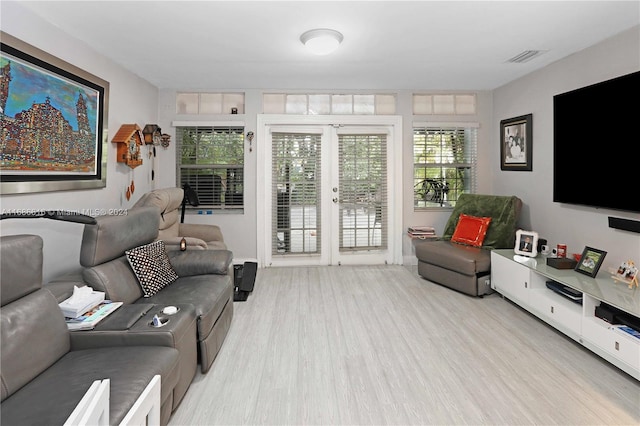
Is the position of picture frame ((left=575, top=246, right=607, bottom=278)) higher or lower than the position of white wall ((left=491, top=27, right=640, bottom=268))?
lower

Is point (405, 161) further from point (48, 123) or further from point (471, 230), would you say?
point (48, 123)

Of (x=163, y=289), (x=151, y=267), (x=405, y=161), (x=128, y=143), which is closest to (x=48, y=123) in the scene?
(x=128, y=143)

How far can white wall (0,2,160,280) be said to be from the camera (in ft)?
8.07

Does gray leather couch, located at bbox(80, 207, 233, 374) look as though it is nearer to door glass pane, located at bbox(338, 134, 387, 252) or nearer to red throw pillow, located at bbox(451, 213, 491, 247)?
door glass pane, located at bbox(338, 134, 387, 252)

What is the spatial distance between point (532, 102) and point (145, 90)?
460cm

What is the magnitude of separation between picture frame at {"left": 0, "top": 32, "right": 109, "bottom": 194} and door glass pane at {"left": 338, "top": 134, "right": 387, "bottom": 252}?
2.92 meters

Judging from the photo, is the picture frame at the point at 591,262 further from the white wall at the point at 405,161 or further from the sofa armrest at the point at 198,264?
the sofa armrest at the point at 198,264

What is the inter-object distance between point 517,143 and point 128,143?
4492 millimetres

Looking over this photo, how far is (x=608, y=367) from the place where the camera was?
238 centimetres

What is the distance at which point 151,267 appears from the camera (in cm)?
259

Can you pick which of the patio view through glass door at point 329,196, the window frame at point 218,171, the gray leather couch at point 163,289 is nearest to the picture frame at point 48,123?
the gray leather couch at point 163,289

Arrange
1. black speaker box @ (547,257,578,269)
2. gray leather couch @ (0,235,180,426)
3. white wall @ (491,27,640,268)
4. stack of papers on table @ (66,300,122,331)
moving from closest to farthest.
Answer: gray leather couch @ (0,235,180,426) < stack of papers on table @ (66,300,122,331) < white wall @ (491,27,640,268) < black speaker box @ (547,257,578,269)

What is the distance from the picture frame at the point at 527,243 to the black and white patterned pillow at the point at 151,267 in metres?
3.34

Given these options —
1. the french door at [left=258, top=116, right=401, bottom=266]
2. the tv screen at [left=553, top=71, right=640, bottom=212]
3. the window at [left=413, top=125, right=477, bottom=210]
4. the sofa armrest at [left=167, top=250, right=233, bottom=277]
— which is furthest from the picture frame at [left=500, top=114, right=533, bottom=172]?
the sofa armrest at [left=167, top=250, right=233, bottom=277]
